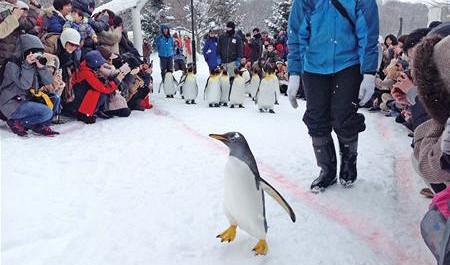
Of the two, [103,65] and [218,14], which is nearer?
[103,65]

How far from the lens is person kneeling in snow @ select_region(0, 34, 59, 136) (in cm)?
441

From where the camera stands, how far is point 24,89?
14.6 feet

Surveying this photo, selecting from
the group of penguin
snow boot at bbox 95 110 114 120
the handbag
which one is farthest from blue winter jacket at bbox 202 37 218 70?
the handbag

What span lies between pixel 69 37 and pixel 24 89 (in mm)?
A: 1029

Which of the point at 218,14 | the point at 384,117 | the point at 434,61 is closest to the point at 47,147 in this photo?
the point at 434,61

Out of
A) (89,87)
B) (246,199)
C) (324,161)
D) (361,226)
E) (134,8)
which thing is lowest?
(361,226)

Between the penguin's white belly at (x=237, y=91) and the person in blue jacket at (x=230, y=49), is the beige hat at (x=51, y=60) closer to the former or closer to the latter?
the penguin's white belly at (x=237, y=91)

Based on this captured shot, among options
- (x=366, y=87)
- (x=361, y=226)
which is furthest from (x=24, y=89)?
(x=361, y=226)

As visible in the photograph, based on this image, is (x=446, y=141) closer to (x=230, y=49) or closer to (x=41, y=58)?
(x=41, y=58)

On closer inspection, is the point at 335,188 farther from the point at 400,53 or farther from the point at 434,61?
the point at 400,53

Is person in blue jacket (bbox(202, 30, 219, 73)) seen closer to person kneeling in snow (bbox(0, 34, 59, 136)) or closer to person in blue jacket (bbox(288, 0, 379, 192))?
person kneeling in snow (bbox(0, 34, 59, 136))

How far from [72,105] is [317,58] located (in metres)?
3.61

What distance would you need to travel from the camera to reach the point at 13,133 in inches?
177

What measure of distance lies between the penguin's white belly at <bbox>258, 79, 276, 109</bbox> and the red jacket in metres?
2.63
